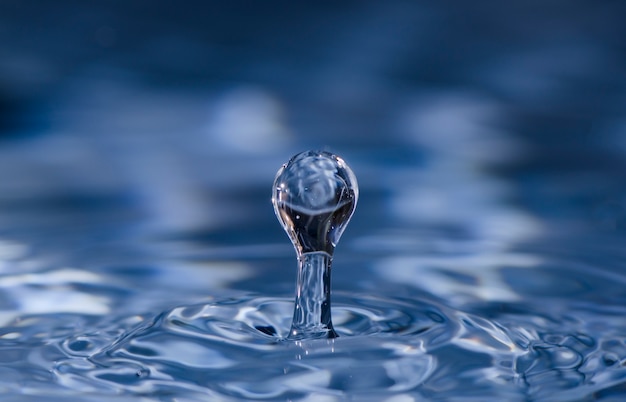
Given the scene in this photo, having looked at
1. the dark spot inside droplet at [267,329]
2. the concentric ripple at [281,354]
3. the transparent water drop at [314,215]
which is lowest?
the concentric ripple at [281,354]

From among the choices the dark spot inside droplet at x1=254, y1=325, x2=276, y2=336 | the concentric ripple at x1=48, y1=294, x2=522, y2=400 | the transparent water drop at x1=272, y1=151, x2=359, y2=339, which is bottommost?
the concentric ripple at x1=48, y1=294, x2=522, y2=400

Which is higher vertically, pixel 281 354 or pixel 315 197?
pixel 315 197

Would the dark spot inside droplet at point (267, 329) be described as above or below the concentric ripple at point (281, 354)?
above

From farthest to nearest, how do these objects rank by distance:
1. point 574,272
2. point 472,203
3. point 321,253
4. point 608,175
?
point 608,175
point 472,203
point 574,272
point 321,253

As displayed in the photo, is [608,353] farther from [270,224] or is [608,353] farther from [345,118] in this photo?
[345,118]

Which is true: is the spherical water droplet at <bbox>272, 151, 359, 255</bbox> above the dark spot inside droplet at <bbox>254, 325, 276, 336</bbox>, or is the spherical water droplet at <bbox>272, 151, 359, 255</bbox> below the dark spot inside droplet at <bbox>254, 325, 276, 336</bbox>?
above

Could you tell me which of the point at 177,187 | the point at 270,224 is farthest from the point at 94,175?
the point at 270,224
